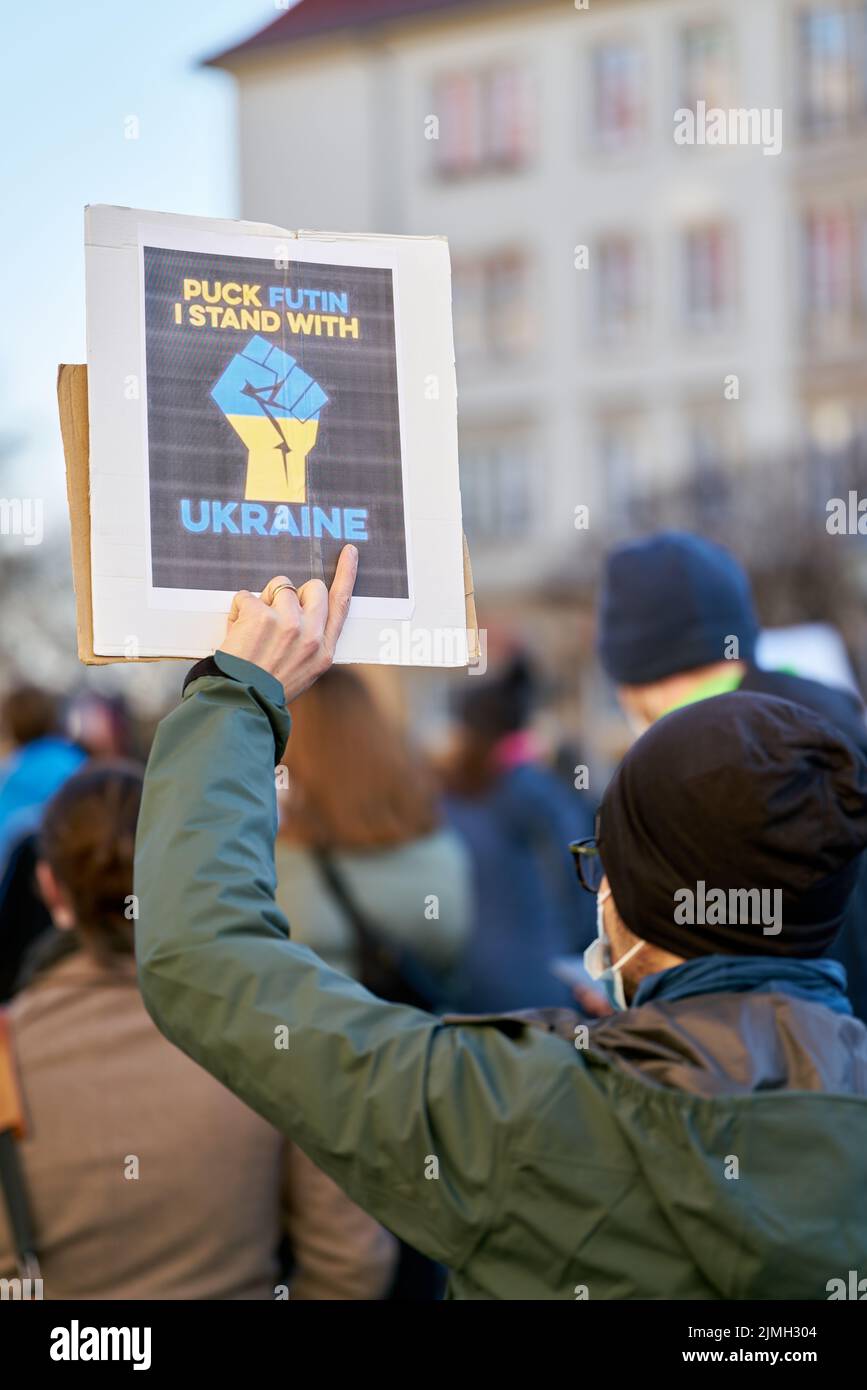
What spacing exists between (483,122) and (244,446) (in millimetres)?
32205

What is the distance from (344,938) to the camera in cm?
377

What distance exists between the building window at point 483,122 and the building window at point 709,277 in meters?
3.80

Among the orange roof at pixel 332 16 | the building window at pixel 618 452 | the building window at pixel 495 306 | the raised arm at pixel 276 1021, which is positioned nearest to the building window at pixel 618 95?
the orange roof at pixel 332 16

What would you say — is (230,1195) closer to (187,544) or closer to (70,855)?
(70,855)

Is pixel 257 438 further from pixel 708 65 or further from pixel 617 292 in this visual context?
pixel 708 65

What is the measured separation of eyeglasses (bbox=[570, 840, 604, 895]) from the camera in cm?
191

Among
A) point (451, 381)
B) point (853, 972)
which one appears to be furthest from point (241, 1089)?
point (853, 972)

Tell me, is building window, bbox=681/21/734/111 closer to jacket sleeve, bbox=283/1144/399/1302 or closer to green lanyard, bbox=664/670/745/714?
green lanyard, bbox=664/670/745/714

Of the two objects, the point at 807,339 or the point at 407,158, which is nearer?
the point at 807,339

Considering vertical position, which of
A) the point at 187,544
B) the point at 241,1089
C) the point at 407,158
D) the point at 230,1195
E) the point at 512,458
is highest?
the point at 407,158

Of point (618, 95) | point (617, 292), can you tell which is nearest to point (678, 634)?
point (617, 292)

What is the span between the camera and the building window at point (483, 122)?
31875 mm

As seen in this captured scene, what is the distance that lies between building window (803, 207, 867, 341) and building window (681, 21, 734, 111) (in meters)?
2.92
